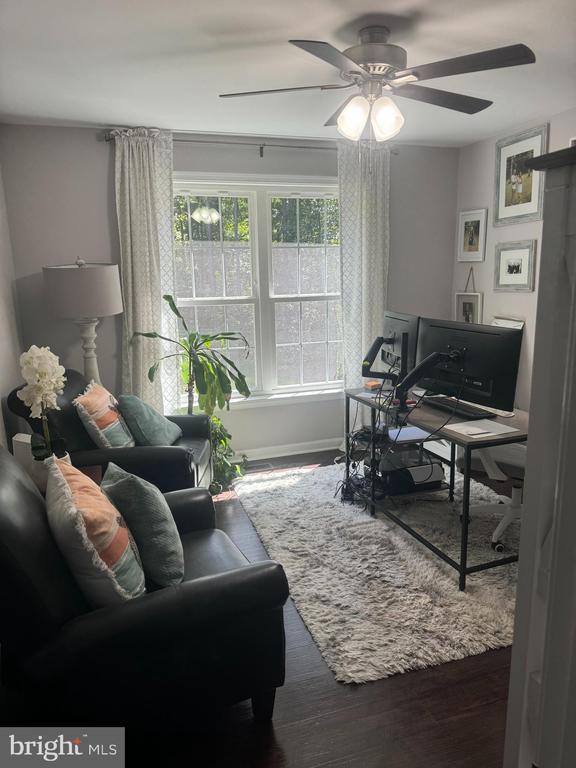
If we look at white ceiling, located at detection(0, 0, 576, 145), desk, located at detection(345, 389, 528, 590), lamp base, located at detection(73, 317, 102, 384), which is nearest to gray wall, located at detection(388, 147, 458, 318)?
white ceiling, located at detection(0, 0, 576, 145)

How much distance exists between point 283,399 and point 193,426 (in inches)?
45.0

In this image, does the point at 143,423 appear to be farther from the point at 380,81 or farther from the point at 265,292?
the point at 380,81

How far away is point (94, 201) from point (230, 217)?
1.04 m

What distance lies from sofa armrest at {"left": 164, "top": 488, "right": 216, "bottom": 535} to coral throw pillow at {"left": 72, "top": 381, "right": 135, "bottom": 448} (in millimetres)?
798

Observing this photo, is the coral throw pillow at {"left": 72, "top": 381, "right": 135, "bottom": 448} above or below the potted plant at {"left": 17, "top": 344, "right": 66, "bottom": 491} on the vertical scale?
below

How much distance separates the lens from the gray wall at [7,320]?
3096 millimetres

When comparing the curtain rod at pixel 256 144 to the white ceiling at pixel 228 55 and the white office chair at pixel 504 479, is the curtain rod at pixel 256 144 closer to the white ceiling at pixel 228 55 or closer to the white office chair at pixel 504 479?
the white ceiling at pixel 228 55

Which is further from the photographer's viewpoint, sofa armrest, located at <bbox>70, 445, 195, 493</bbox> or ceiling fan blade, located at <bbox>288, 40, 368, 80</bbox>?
sofa armrest, located at <bbox>70, 445, 195, 493</bbox>

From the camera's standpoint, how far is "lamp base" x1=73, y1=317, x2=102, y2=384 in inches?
135

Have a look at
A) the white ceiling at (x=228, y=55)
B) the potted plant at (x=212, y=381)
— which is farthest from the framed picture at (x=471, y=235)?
the potted plant at (x=212, y=381)

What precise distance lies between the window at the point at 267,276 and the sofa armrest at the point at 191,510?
2219 mm

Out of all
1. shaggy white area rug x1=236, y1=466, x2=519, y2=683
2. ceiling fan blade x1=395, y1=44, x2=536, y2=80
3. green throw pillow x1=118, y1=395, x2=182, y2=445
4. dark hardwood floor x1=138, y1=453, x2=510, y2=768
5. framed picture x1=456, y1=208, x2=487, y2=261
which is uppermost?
ceiling fan blade x1=395, y1=44, x2=536, y2=80

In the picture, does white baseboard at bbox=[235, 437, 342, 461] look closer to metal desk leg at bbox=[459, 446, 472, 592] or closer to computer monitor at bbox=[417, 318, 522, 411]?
computer monitor at bbox=[417, 318, 522, 411]

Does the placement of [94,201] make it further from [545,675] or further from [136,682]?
[545,675]
